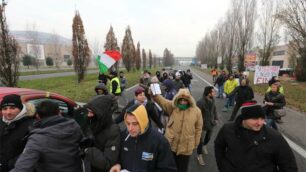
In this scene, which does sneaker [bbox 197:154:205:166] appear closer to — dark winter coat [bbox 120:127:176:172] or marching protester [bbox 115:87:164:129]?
marching protester [bbox 115:87:164:129]

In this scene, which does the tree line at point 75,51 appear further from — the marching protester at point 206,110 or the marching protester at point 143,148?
the marching protester at point 143,148

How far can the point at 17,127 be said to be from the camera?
277 cm

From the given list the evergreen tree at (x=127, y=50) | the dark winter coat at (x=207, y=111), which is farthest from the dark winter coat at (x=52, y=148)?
the evergreen tree at (x=127, y=50)

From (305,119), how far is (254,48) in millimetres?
24920

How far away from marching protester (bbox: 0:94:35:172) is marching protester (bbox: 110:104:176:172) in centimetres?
111

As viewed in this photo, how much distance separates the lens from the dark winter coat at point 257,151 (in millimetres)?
2373

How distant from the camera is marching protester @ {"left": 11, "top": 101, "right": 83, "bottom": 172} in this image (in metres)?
2.10

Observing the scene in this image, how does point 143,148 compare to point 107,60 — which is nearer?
point 143,148

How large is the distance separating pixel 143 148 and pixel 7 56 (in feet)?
36.2

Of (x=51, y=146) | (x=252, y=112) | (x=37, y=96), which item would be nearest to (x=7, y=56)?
(x=37, y=96)

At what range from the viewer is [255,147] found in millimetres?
2408

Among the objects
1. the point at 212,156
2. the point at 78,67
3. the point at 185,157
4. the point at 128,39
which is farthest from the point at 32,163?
the point at 128,39

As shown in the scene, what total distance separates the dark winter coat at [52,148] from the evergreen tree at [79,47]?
2029 centimetres

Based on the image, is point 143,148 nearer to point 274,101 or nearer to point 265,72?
point 274,101
